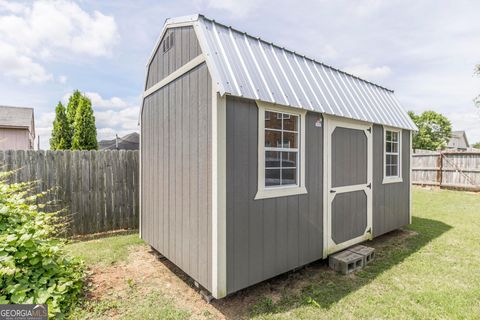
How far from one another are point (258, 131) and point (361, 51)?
521 cm

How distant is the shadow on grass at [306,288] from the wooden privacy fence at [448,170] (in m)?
9.56

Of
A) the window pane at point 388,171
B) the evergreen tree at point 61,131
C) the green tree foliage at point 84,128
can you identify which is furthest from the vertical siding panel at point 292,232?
the evergreen tree at point 61,131

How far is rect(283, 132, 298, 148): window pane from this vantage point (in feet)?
10.8

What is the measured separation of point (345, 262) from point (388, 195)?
2.49 metres

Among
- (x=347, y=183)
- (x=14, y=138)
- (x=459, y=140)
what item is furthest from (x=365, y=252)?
(x=459, y=140)

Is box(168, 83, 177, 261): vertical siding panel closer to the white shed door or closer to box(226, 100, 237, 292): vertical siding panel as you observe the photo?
box(226, 100, 237, 292): vertical siding panel

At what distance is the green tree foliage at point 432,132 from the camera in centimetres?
3353

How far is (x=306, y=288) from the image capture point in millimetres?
3203

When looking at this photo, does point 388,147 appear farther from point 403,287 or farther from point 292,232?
point 292,232

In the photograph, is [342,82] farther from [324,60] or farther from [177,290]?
[177,290]

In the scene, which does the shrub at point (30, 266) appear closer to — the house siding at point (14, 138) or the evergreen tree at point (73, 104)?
the evergreen tree at point (73, 104)

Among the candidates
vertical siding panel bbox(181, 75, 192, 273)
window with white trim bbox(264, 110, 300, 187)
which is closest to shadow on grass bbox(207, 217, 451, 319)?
vertical siding panel bbox(181, 75, 192, 273)

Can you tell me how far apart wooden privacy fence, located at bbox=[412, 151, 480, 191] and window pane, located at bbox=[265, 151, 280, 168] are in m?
12.7

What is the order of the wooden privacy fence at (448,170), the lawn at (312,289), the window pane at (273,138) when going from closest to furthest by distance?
the lawn at (312,289) < the window pane at (273,138) < the wooden privacy fence at (448,170)
